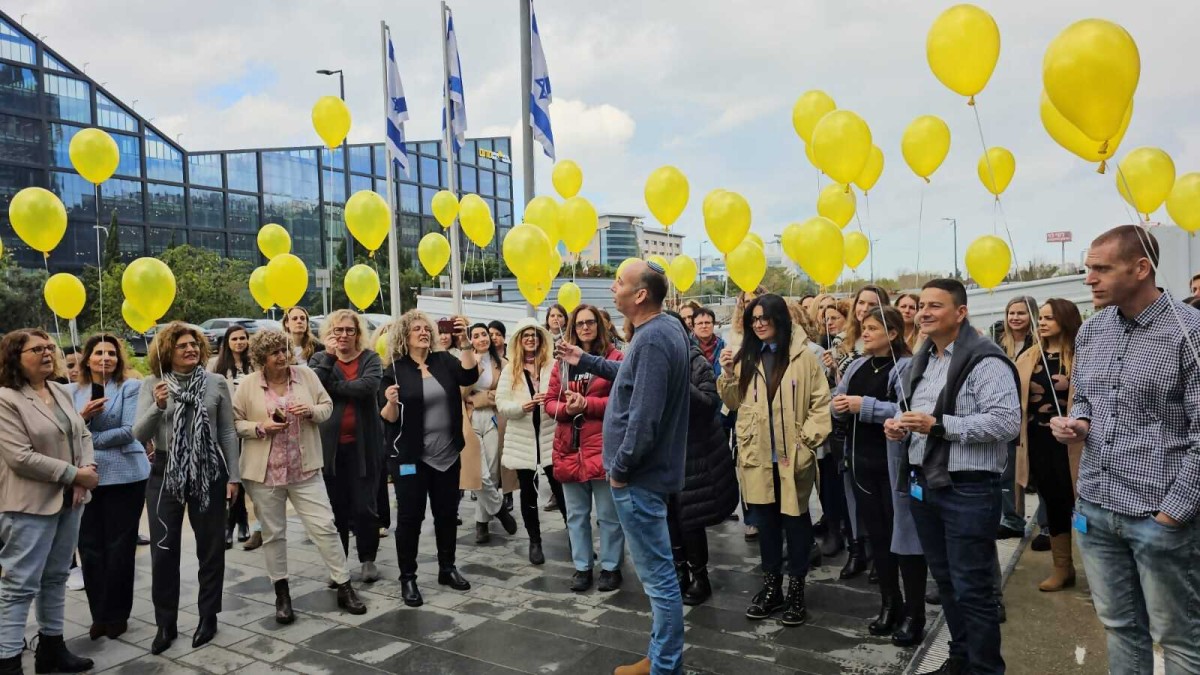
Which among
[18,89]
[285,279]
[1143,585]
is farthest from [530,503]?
[18,89]

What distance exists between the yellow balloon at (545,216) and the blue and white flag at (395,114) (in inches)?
165

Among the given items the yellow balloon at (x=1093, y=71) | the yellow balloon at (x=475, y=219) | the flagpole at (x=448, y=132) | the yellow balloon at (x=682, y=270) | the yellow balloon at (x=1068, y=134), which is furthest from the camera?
the yellow balloon at (x=682, y=270)

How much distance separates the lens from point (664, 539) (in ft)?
11.8

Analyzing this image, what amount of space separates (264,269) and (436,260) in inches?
102

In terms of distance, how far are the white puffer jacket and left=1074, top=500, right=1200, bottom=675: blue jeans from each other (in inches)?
143

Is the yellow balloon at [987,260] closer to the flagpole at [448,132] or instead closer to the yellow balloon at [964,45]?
the yellow balloon at [964,45]

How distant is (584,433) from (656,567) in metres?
1.72

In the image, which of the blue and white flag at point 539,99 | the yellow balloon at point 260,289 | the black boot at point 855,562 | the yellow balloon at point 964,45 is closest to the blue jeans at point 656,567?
the black boot at point 855,562

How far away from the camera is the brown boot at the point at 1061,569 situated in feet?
15.4

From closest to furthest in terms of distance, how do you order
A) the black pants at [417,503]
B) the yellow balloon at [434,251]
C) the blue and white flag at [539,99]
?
the black pants at [417,503] < the yellow balloon at [434,251] < the blue and white flag at [539,99]

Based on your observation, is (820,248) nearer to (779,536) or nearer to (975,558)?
(779,536)

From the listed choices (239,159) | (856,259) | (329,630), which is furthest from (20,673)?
(239,159)

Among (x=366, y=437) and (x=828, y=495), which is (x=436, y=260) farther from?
(x=828, y=495)

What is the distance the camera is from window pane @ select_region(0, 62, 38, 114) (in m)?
35.8
